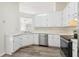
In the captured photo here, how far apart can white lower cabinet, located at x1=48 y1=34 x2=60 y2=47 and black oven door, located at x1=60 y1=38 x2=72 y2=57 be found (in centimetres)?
8

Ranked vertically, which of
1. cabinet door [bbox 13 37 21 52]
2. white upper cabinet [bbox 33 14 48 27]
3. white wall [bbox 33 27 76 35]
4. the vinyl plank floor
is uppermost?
white upper cabinet [bbox 33 14 48 27]

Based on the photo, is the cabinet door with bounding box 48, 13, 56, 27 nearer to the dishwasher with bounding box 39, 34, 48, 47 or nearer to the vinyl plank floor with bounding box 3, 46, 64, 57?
the dishwasher with bounding box 39, 34, 48, 47

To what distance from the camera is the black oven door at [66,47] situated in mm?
1676

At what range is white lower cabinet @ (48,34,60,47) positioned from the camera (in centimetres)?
183

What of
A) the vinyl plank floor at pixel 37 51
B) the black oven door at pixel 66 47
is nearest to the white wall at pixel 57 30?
the black oven door at pixel 66 47

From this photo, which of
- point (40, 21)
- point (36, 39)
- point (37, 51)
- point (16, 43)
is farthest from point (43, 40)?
point (16, 43)

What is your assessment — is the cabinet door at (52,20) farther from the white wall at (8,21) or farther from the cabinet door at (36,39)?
the white wall at (8,21)

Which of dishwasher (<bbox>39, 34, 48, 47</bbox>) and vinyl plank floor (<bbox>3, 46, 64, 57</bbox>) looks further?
dishwasher (<bbox>39, 34, 48, 47</bbox>)

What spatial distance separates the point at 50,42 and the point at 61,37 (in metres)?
0.25

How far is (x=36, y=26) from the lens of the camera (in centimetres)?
188

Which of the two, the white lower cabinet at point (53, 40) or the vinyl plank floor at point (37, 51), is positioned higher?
the white lower cabinet at point (53, 40)

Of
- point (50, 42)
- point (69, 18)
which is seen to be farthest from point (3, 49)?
point (69, 18)

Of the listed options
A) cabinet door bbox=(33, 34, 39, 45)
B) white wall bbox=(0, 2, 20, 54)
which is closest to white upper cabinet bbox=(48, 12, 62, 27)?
cabinet door bbox=(33, 34, 39, 45)

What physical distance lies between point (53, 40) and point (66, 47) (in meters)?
0.26
